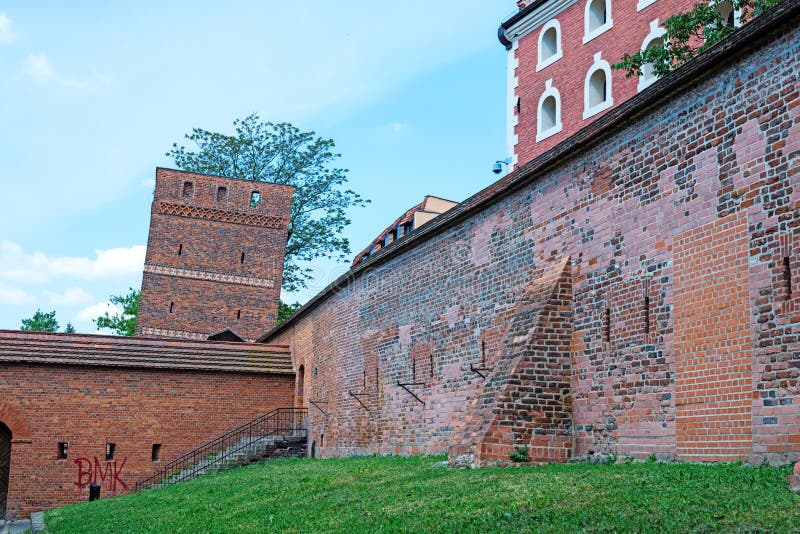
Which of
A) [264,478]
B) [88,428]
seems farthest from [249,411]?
[264,478]

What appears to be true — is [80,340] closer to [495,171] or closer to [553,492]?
[495,171]

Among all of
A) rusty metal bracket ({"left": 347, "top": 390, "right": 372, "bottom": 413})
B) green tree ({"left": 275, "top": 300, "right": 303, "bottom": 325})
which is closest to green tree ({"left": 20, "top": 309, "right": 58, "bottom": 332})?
green tree ({"left": 275, "top": 300, "right": 303, "bottom": 325})

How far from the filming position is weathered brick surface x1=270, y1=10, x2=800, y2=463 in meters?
8.69

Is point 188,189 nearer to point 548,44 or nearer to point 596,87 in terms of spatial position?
point 548,44

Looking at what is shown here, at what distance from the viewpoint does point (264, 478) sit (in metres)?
16.6

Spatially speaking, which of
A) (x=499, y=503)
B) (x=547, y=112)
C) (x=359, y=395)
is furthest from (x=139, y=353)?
(x=499, y=503)

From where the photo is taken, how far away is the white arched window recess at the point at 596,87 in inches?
892

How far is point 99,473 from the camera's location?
24031 millimetres

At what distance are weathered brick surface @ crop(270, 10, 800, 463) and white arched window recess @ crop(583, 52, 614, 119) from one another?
821cm

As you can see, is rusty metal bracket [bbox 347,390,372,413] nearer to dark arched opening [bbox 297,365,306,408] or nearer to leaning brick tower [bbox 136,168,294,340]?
dark arched opening [bbox 297,365,306,408]

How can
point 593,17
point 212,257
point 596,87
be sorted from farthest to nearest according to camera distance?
point 212,257, point 593,17, point 596,87

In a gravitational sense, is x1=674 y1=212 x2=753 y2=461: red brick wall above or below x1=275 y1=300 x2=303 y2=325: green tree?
below

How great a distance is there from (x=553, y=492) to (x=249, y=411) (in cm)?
1951

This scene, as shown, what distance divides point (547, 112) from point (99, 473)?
16378 mm
